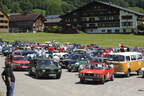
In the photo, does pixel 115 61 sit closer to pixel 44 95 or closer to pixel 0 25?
pixel 44 95

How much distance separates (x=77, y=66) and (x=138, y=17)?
267 ft

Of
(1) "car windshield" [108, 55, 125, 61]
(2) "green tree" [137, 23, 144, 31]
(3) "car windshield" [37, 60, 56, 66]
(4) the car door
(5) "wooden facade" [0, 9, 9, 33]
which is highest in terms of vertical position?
(5) "wooden facade" [0, 9, 9, 33]

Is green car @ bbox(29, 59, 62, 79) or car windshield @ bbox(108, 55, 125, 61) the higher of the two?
car windshield @ bbox(108, 55, 125, 61)

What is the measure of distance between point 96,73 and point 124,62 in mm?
4138

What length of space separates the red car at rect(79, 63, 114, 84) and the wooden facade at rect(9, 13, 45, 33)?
100431mm

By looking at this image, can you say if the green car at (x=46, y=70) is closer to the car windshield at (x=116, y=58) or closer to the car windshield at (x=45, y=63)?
the car windshield at (x=45, y=63)

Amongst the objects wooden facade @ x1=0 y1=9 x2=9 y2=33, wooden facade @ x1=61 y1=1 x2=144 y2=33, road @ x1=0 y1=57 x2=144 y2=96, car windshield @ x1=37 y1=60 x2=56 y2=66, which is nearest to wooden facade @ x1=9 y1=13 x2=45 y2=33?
wooden facade @ x1=0 y1=9 x2=9 y2=33

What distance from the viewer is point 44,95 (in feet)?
47.4

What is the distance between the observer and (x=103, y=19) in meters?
107

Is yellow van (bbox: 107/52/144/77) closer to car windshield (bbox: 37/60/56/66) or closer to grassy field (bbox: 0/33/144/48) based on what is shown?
car windshield (bbox: 37/60/56/66)

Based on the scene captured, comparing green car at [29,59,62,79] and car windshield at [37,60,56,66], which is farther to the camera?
car windshield at [37,60,56,66]

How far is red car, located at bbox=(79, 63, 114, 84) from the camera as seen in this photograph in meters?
18.5

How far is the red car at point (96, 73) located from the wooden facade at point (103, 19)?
84148 mm

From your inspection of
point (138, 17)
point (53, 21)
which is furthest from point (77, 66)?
point (53, 21)
